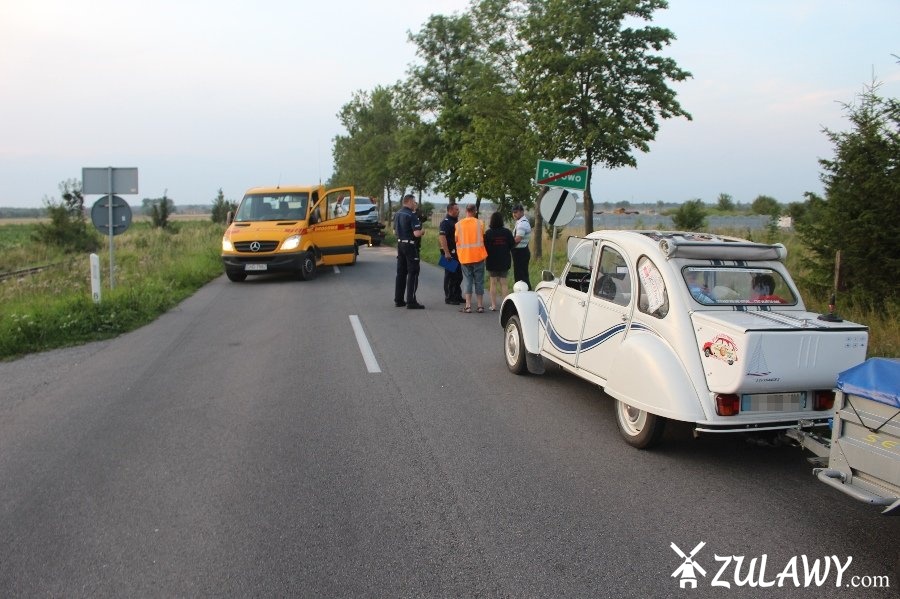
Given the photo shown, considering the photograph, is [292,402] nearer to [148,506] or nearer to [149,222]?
[148,506]

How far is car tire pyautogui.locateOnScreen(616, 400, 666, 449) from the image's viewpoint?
559 cm

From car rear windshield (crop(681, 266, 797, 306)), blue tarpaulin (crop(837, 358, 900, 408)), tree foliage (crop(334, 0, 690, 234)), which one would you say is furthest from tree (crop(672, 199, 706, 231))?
blue tarpaulin (crop(837, 358, 900, 408))

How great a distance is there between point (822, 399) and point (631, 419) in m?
1.37

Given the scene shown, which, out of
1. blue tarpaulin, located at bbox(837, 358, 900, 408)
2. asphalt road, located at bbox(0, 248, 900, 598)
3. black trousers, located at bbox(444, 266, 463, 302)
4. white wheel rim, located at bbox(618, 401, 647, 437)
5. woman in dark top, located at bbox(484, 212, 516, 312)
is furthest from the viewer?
black trousers, located at bbox(444, 266, 463, 302)

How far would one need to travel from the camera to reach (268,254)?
18.1 meters

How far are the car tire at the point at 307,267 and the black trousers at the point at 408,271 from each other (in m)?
5.09

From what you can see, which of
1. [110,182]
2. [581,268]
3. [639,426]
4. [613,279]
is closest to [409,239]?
[110,182]

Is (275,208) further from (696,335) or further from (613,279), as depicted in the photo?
(696,335)

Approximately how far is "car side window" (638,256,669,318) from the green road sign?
283 inches

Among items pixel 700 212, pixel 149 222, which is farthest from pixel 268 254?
pixel 149 222

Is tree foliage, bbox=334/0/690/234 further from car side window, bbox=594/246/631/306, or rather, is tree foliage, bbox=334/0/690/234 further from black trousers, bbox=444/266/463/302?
car side window, bbox=594/246/631/306

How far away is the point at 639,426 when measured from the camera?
5758 mm

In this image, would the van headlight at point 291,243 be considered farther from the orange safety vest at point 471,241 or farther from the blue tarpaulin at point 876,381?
the blue tarpaulin at point 876,381

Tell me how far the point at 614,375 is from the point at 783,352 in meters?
1.37
